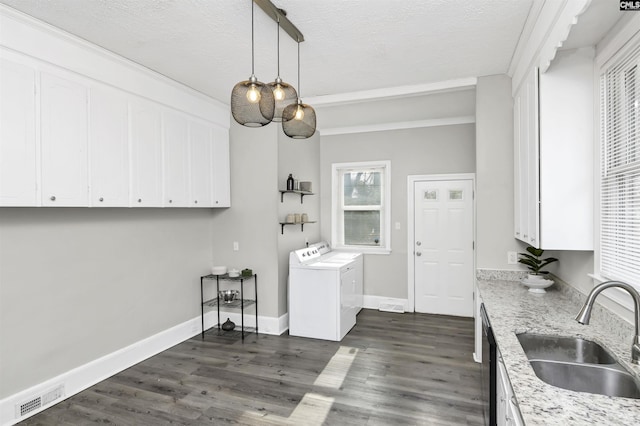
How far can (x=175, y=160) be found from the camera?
3.65m

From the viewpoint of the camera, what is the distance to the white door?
493cm

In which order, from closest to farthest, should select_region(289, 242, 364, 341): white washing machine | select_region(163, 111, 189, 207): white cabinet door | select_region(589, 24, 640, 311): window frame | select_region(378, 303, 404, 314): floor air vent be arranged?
select_region(589, 24, 640, 311): window frame, select_region(163, 111, 189, 207): white cabinet door, select_region(289, 242, 364, 341): white washing machine, select_region(378, 303, 404, 314): floor air vent

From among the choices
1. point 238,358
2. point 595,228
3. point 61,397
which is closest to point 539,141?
point 595,228

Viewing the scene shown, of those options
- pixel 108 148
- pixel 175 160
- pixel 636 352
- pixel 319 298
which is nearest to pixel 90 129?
pixel 108 148

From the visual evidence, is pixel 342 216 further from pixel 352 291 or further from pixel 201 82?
pixel 201 82

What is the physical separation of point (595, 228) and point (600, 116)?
67 cm

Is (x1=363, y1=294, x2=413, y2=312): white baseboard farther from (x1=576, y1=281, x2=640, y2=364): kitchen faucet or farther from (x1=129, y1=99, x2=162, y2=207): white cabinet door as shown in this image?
(x1=576, y1=281, x2=640, y2=364): kitchen faucet

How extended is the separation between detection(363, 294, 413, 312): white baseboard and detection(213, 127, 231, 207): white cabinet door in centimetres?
246

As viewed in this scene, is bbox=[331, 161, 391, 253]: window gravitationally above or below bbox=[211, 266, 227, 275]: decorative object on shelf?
above

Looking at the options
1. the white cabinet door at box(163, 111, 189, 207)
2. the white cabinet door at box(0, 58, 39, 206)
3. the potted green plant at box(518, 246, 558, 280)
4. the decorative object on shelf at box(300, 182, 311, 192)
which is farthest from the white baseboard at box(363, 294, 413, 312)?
the white cabinet door at box(0, 58, 39, 206)

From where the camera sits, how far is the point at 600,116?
7.11 ft

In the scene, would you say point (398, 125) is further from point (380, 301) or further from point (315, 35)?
point (315, 35)

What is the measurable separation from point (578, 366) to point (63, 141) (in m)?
3.37

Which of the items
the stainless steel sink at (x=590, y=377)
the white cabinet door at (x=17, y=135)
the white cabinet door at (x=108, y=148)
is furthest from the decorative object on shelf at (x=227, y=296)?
the stainless steel sink at (x=590, y=377)
